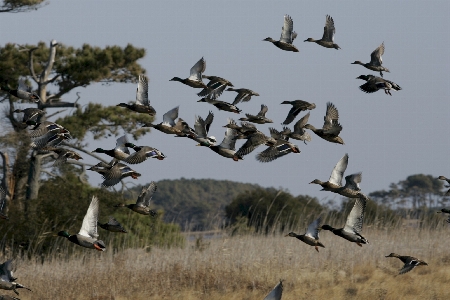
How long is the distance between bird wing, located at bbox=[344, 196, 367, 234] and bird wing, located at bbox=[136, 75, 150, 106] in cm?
331

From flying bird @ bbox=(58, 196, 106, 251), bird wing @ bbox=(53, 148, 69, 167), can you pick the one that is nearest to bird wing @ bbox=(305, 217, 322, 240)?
flying bird @ bbox=(58, 196, 106, 251)

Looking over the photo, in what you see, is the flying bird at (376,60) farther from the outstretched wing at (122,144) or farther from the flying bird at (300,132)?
the outstretched wing at (122,144)

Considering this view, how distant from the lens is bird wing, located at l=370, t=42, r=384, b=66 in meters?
12.9

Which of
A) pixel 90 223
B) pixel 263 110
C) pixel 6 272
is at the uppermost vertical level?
pixel 263 110

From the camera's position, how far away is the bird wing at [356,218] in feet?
36.6

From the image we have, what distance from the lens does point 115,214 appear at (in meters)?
26.2

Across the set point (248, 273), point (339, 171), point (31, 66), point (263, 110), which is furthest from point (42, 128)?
point (31, 66)

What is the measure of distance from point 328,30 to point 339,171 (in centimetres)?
258

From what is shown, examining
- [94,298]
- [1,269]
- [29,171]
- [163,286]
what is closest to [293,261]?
[163,286]

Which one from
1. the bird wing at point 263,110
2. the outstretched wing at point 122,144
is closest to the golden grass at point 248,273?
the bird wing at point 263,110

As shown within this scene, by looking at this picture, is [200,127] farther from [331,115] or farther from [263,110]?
[331,115]

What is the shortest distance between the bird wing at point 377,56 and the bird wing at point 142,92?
3.73 metres

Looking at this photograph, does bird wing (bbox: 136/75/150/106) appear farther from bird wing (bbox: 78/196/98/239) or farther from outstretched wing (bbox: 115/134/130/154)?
bird wing (bbox: 78/196/98/239)

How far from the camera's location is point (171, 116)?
12.1 metres
